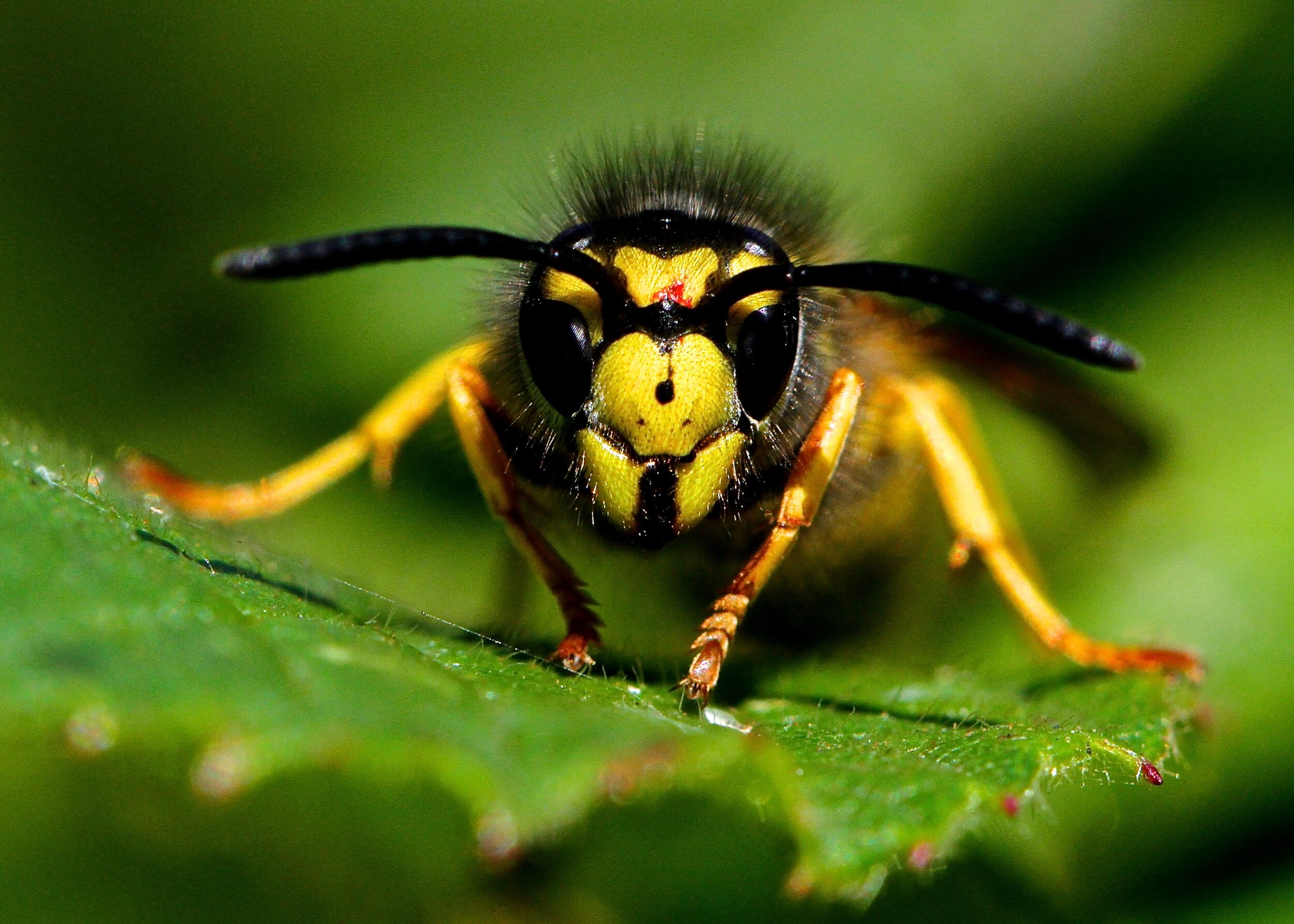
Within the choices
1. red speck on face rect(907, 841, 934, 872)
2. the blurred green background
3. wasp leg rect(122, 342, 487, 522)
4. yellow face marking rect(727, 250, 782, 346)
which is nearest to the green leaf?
red speck on face rect(907, 841, 934, 872)

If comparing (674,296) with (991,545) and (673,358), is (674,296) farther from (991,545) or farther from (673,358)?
(991,545)

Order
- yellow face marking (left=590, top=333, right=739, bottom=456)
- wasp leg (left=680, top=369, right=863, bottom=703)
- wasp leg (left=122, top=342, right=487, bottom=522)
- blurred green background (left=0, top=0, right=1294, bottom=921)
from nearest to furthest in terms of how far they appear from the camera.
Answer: yellow face marking (left=590, top=333, right=739, bottom=456) < wasp leg (left=680, top=369, right=863, bottom=703) < wasp leg (left=122, top=342, right=487, bottom=522) < blurred green background (left=0, top=0, right=1294, bottom=921)

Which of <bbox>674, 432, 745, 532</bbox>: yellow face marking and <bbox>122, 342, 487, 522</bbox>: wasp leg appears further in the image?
<bbox>122, 342, 487, 522</bbox>: wasp leg

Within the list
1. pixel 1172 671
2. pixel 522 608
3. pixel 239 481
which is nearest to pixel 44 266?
pixel 239 481

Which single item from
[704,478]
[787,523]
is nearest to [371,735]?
[704,478]

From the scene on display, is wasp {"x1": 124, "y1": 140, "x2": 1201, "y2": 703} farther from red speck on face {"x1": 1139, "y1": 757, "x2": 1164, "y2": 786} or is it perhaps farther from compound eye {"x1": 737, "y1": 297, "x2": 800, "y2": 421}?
red speck on face {"x1": 1139, "y1": 757, "x2": 1164, "y2": 786}

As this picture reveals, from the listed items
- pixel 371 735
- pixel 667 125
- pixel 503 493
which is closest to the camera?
pixel 371 735

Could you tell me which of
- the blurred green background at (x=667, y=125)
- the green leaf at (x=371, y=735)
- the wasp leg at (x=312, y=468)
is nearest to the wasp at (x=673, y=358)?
the green leaf at (x=371, y=735)
